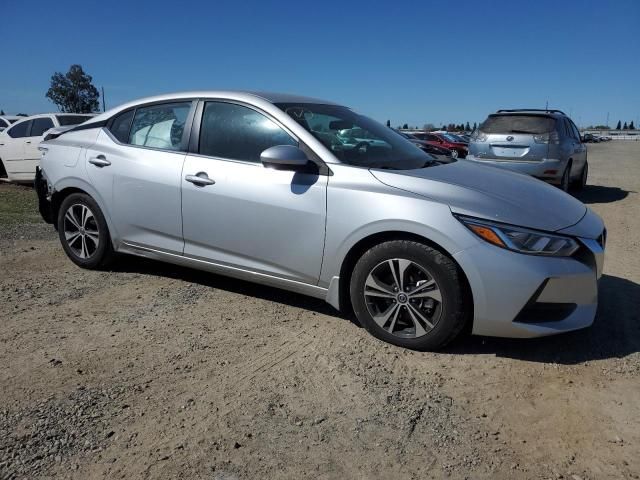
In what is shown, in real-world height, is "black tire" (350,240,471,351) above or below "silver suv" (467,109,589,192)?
below

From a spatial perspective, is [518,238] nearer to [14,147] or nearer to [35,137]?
[35,137]

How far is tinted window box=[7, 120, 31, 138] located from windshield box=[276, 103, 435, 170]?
8972 mm

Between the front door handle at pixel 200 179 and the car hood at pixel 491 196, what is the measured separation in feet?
4.00

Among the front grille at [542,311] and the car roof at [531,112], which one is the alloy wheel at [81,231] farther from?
the car roof at [531,112]

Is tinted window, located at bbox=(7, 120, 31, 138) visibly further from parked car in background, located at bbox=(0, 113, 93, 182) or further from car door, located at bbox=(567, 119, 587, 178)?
car door, located at bbox=(567, 119, 587, 178)

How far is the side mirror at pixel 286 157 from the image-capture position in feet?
11.5

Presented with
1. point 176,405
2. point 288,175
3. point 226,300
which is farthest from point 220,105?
point 176,405

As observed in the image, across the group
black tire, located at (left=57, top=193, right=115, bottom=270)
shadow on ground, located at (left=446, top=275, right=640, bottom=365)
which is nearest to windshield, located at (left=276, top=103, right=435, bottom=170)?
shadow on ground, located at (left=446, top=275, right=640, bottom=365)

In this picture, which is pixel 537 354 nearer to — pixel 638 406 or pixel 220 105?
pixel 638 406

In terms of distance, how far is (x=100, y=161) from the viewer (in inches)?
179

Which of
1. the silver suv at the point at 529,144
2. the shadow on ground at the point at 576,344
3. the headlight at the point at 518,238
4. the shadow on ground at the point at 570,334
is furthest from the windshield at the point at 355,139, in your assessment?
the silver suv at the point at 529,144

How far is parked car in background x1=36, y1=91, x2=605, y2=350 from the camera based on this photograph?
10.3 feet

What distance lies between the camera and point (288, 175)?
3645 millimetres

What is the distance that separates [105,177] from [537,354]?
3.54 m
